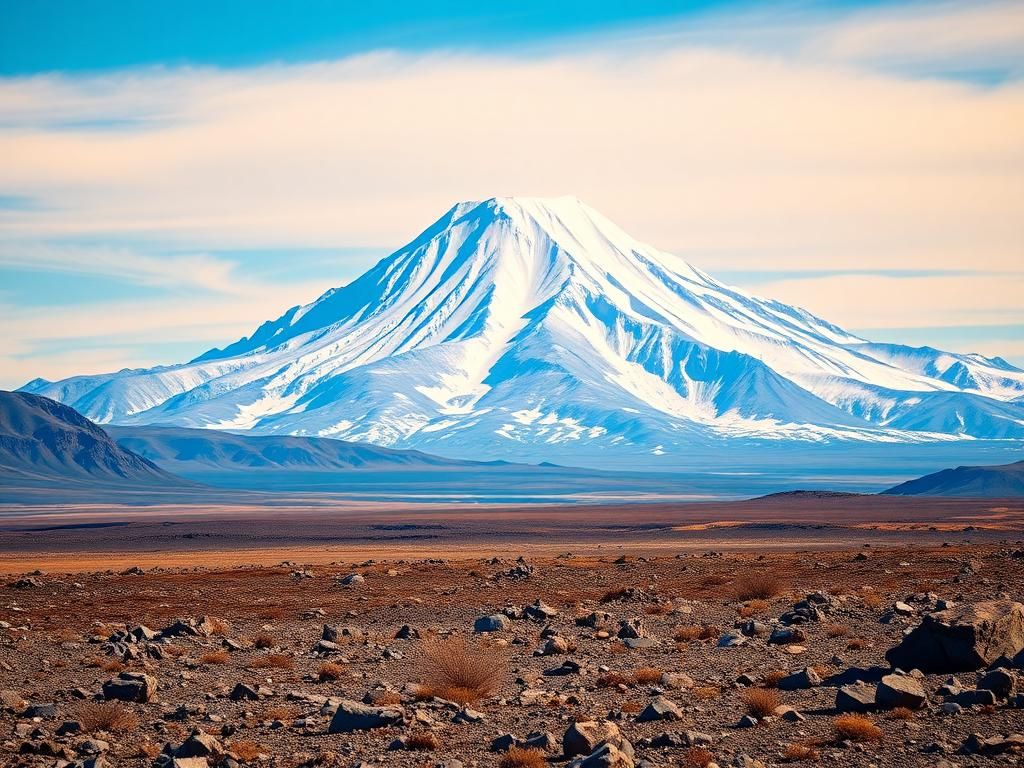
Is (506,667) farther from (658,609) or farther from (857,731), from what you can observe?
(658,609)


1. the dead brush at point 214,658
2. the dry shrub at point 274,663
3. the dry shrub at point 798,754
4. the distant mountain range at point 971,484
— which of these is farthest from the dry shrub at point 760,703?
the distant mountain range at point 971,484

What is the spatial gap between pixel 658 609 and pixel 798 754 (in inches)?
649

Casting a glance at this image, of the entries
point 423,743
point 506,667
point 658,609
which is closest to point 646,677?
point 506,667

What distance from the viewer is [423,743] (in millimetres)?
16906

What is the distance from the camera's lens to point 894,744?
52.1ft

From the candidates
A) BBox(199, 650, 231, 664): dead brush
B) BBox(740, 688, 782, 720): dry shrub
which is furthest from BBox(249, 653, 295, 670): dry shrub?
BBox(740, 688, 782, 720): dry shrub

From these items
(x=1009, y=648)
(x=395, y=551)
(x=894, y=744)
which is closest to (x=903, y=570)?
(x=1009, y=648)

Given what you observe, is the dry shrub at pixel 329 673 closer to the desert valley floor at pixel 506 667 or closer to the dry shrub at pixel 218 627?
the desert valley floor at pixel 506 667

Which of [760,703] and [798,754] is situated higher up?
[760,703]

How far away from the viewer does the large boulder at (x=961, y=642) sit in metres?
19.8

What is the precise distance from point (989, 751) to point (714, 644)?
413 inches

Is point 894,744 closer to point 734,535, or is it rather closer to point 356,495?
point 734,535

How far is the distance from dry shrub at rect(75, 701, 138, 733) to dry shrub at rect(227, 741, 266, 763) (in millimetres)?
2177

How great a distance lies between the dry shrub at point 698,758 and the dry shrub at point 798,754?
83 cm
